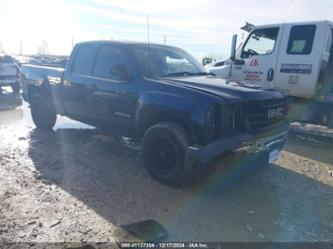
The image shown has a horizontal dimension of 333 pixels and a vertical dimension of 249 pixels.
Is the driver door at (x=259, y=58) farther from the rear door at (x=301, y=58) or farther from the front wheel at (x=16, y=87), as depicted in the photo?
the front wheel at (x=16, y=87)

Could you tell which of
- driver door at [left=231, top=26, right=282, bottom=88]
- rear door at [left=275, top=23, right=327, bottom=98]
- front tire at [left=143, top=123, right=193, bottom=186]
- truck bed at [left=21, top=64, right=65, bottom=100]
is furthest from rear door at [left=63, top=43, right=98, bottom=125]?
rear door at [left=275, top=23, right=327, bottom=98]

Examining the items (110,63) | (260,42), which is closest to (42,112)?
(110,63)

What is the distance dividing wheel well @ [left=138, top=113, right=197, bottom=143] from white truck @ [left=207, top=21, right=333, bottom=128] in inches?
110

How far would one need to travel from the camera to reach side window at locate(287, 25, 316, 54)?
715 centimetres

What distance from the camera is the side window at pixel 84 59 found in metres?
5.74

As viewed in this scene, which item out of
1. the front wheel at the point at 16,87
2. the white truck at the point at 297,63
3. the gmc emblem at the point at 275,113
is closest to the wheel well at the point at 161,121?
the gmc emblem at the point at 275,113

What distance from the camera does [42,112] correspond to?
729 centimetres

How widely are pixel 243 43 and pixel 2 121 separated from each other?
21.0 ft

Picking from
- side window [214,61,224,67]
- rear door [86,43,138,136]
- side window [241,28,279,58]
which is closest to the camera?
rear door [86,43,138,136]

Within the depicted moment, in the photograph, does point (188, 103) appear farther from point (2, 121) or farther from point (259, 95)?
point (2, 121)

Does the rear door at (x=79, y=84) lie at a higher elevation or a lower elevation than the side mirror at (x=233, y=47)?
lower

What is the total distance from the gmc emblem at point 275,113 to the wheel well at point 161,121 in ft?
3.76

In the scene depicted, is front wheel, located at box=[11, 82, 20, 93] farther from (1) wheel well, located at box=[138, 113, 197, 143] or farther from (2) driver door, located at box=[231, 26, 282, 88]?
(1) wheel well, located at box=[138, 113, 197, 143]

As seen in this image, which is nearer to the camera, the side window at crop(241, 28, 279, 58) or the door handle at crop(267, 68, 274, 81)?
the door handle at crop(267, 68, 274, 81)
